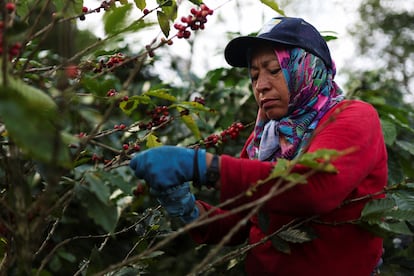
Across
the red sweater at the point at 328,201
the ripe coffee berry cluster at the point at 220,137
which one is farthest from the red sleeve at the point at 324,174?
the ripe coffee berry cluster at the point at 220,137

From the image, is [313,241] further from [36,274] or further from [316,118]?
[36,274]

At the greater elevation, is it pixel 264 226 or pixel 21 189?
pixel 21 189

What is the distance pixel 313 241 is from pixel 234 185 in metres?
0.39

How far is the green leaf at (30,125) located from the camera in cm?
101

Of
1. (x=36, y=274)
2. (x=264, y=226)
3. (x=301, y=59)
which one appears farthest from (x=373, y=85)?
(x=36, y=274)

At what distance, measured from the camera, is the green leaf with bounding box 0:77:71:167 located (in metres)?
1.01

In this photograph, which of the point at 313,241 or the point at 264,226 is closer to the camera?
the point at 264,226

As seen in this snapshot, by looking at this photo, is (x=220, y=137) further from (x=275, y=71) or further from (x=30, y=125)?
(x=30, y=125)

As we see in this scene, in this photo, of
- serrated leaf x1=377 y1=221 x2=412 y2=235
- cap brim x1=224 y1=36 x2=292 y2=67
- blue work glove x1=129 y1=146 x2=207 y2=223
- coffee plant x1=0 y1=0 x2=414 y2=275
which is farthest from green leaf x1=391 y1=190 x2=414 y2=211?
blue work glove x1=129 y1=146 x2=207 y2=223

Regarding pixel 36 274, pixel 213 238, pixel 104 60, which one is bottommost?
pixel 213 238

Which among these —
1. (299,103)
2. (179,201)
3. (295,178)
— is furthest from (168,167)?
(299,103)

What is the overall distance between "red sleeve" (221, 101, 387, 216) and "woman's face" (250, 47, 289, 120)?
269 millimetres

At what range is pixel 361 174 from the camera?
5.14ft

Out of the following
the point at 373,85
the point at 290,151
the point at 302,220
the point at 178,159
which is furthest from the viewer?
the point at 373,85
